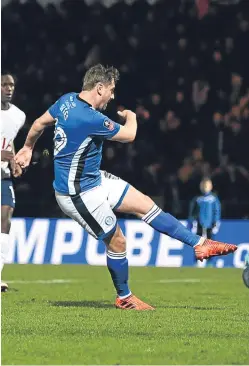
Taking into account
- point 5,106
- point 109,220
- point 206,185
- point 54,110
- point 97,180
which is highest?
point 5,106

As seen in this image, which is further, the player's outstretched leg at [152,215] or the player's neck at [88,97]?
the player's outstretched leg at [152,215]

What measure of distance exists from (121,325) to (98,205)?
5.90 feet

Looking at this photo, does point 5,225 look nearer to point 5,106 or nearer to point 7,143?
point 7,143

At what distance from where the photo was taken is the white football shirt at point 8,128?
1184 centimetres

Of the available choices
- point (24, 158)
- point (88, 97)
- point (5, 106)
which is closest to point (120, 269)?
point (24, 158)

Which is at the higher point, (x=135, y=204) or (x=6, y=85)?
(x=6, y=85)

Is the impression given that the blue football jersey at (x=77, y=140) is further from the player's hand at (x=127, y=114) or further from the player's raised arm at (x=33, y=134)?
the player's hand at (x=127, y=114)

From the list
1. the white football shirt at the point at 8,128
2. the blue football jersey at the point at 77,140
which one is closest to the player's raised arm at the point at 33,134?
the blue football jersey at the point at 77,140

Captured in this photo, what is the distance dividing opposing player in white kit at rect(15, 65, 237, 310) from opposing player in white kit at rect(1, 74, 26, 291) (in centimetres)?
147

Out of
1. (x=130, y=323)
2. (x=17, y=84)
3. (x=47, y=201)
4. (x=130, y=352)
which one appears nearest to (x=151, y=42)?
(x=17, y=84)

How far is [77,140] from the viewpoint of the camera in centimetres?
986

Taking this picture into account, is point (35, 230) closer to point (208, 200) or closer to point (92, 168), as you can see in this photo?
point (208, 200)

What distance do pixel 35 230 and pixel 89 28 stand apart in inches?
225

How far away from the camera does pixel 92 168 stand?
9.98m
